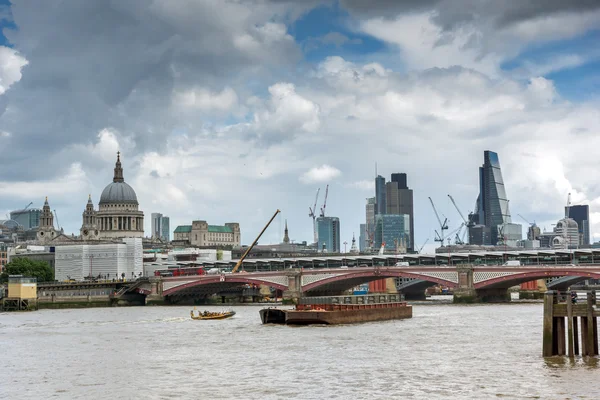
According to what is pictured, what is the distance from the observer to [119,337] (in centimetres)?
7675

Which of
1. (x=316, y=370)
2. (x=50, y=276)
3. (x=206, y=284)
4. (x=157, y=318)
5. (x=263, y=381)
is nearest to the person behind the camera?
(x=263, y=381)

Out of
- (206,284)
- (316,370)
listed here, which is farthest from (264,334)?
(206,284)

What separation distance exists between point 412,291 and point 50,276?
66.1m

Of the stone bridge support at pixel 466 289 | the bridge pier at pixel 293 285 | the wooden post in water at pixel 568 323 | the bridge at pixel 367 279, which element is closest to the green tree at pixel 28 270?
the bridge at pixel 367 279

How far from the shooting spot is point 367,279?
5276 inches

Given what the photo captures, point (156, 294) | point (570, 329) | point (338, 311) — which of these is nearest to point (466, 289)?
point (338, 311)

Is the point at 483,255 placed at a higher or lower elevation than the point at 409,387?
higher

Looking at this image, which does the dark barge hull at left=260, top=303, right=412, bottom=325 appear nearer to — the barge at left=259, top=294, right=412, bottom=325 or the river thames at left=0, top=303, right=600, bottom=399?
the barge at left=259, top=294, right=412, bottom=325

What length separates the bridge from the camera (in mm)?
116500

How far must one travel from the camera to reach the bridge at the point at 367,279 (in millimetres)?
116500

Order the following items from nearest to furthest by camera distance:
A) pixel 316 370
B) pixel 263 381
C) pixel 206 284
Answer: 1. pixel 263 381
2. pixel 316 370
3. pixel 206 284

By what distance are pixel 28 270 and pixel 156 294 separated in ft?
120

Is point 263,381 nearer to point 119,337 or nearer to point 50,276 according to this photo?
point 119,337

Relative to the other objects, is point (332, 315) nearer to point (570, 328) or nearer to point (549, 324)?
point (549, 324)
